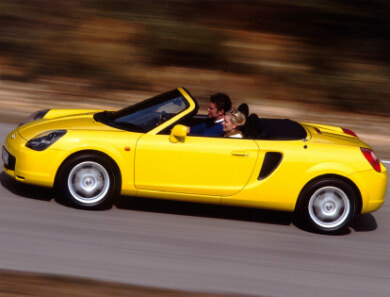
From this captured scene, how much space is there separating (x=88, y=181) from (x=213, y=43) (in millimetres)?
9484

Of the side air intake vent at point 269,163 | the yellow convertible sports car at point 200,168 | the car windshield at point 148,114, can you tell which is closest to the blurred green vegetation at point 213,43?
the car windshield at point 148,114

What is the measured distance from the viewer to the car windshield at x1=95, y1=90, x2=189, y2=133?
732 cm

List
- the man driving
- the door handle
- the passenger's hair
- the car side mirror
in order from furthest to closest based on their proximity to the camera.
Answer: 1. the man driving
2. the passenger's hair
3. the door handle
4. the car side mirror

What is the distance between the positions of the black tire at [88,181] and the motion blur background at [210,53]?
6.87 meters

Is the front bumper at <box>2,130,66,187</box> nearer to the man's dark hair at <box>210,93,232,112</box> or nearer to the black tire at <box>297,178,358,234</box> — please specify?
the man's dark hair at <box>210,93,232,112</box>

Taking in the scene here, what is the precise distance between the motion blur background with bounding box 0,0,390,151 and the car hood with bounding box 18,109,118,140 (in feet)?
19.7

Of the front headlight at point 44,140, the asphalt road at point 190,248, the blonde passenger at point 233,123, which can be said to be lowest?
the asphalt road at point 190,248

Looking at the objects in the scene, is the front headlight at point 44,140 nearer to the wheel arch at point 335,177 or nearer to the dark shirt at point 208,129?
the dark shirt at point 208,129

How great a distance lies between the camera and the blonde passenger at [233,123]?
287 inches

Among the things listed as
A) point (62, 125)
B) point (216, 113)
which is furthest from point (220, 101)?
point (62, 125)

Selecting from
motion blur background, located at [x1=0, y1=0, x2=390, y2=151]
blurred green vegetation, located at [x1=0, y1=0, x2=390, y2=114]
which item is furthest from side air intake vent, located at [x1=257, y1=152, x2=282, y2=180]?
blurred green vegetation, located at [x1=0, y1=0, x2=390, y2=114]

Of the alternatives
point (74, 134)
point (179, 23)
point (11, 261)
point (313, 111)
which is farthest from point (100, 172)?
point (179, 23)

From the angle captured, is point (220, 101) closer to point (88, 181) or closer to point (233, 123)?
point (233, 123)

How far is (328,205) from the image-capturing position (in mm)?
7266
